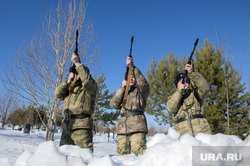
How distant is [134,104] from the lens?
109 inches

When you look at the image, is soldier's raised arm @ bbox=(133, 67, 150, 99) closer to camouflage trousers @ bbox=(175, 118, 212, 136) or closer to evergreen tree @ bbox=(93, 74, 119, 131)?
camouflage trousers @ bbox=(175, 118, 212, 136)

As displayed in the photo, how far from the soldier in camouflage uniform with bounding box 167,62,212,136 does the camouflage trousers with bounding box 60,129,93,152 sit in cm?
135

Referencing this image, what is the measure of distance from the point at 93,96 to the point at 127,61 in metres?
0.82

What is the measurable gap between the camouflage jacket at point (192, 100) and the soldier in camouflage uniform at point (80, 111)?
1.30 m

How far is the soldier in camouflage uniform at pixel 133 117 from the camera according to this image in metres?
2.53

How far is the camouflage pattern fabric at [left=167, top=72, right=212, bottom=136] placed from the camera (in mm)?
2438

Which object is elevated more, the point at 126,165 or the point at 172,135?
the point at 172,135

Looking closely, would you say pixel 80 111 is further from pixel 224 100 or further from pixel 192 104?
pixel 224 100

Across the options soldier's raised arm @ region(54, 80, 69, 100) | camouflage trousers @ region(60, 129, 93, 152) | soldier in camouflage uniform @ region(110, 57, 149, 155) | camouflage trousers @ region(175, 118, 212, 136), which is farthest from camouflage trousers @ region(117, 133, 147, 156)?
soldier's raised arm @ region(54, 80, 69, 100)

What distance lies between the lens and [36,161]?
2.46 ft

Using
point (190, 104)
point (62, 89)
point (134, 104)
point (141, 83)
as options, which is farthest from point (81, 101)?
point (190, 104)

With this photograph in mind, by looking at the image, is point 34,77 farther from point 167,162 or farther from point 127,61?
point 167,162

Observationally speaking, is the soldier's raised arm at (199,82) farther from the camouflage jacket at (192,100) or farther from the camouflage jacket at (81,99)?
the camouflage jacket at (81,99)

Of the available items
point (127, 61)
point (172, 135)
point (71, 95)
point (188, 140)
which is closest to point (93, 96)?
point (71, 95)
